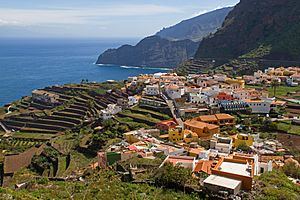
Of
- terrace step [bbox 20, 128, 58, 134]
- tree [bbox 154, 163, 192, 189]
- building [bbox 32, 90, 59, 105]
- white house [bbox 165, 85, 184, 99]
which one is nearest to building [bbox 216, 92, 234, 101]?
white house [bbox 165, 85, 184, 99]

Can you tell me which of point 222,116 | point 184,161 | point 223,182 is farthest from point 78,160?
point 223,182

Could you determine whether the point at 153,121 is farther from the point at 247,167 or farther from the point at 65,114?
the point at 247,167

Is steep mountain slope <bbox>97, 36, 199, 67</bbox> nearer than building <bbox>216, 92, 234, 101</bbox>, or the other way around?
building <bbox>216, 92, 234, 101</bbox>

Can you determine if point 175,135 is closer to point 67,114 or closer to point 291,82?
point 67,114

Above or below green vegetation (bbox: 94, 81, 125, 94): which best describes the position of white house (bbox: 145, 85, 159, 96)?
above

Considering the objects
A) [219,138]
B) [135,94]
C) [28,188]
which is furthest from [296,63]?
[28,188]

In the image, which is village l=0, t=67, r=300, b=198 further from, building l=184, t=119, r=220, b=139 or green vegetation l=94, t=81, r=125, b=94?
green vegetation l=94, t=81, r=125, b=94
